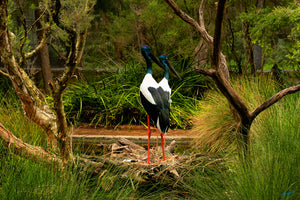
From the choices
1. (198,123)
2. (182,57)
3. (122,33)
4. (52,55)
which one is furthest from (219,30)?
(52,55)

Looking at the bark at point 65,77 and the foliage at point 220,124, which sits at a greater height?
the bark at point 65,77

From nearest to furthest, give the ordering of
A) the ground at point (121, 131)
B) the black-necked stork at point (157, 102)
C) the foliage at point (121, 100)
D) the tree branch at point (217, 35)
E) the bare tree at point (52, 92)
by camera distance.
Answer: the tree branch at point (217, 35)
the bare tree at point (52, 92)
the black-necked stork at point (157, 102)
the ground at point (121, 131)
the foliage at point (121, 100)

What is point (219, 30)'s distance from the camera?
3482 mm

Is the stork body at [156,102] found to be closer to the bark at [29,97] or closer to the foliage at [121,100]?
the bark at [29,97]

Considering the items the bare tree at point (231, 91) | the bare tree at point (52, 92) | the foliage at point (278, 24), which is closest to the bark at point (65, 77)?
the bare tree at point (52, 92)

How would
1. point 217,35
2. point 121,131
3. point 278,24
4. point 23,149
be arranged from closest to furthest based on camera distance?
point 217,35 → point 23,149 → point 278,24 → point 121,131

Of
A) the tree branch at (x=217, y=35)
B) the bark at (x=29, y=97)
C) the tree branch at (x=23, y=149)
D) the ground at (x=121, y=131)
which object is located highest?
the tree branch at (x=217, y=35)

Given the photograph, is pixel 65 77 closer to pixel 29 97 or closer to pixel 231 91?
pixel 29 97

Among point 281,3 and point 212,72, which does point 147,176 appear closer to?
point 212,72

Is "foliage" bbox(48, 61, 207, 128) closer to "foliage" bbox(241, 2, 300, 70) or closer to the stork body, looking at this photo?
"foliage" bbox(241, 2, 300, 70)

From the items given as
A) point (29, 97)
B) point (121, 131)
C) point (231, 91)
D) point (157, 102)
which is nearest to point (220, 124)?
point (157, 102)

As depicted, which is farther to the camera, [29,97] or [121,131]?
[121,131]

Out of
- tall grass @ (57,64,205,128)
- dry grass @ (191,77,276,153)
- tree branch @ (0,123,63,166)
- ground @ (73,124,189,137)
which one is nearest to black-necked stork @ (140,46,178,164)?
dry grass @ (191,77,276,153)

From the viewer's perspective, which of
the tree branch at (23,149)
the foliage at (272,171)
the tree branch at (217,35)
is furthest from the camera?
the tree branch at (23,149)
